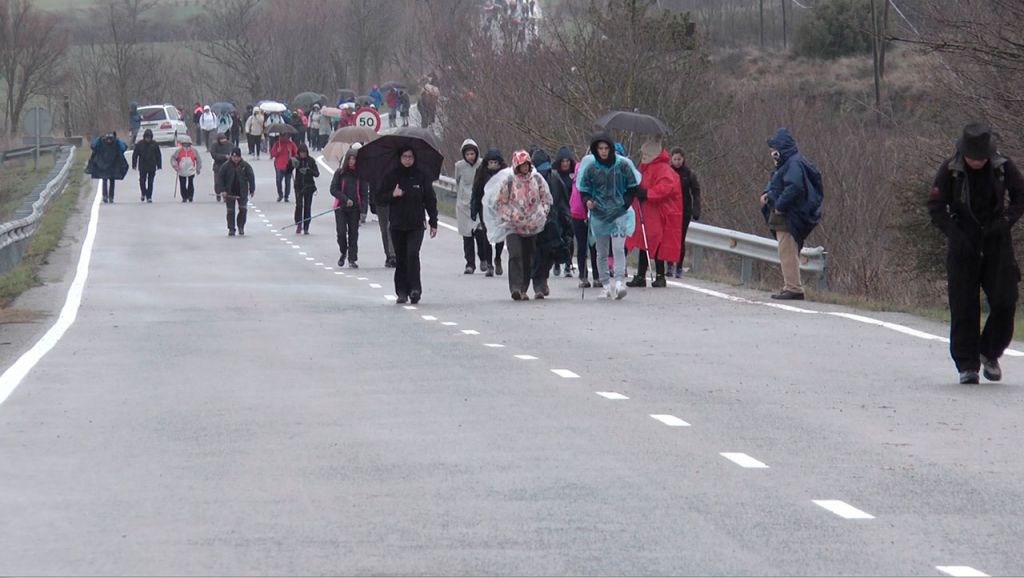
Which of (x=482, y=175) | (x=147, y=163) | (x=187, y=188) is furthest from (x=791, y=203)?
(x=187, y=188)

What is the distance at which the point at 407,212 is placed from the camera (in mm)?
21000

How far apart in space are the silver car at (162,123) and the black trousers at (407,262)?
1970 inches

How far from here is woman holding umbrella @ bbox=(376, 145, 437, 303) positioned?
2086 centimetres

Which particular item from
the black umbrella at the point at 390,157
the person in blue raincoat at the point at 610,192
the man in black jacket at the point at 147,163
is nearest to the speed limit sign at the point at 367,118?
the man in black jacket at the point at 147,163

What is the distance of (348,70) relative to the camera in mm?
109375

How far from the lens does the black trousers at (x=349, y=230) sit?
2827 centimetres

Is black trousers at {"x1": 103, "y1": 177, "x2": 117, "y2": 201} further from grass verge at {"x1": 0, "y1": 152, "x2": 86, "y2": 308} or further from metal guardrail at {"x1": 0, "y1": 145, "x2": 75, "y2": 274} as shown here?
metal guardrail at {"x1": 0, "y1": 145, "x2": 75, "y2": 274}

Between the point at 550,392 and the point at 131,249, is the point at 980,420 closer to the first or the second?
the point at 550,392

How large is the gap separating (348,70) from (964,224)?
98.1 meters

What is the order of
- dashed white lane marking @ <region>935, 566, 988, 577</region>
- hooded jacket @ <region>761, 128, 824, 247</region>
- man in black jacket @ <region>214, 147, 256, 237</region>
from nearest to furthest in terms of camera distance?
dashed white lane marking @ <region>935, 566, 988, 577</region>, hooded jacket @ <region>761, 128, 824, 247</region>, man in black jacket @ <region>214, 147, 256, 237</region>

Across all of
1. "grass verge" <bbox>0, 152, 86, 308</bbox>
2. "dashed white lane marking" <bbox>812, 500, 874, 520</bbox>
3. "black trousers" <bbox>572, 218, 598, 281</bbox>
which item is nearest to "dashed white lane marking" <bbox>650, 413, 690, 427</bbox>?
"dashed white lane marking" <bbox>812, 500, 874, 520</bbox>

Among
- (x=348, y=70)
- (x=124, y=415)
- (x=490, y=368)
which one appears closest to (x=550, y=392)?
(x=490, y=368)

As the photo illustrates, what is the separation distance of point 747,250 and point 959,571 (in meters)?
17.8

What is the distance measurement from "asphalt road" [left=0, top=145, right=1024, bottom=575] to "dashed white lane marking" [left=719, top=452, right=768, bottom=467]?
10 centimetres
